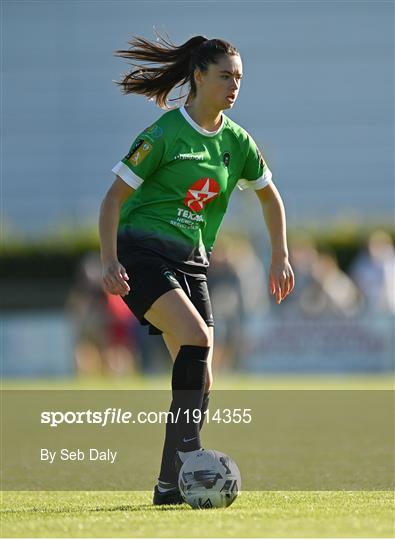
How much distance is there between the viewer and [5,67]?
40.2 metres

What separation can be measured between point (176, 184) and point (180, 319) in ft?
2.30

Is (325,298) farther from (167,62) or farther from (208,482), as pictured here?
(208,482)

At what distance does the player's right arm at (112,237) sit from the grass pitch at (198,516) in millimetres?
1050

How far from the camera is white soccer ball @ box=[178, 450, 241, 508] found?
5902 millimetres

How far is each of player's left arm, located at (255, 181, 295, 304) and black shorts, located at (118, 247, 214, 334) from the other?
43 cm

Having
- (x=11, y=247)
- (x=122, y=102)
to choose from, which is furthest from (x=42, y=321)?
(x=122, y=102)

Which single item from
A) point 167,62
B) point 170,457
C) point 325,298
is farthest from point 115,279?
point 325,298

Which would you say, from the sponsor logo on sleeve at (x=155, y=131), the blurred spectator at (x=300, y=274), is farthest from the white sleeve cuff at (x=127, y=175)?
the blurred spectator at (x=300, y=274)

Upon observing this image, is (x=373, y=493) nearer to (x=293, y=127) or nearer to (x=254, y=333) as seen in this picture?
(x=254, y=333)

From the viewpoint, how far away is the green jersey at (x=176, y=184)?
248 inches

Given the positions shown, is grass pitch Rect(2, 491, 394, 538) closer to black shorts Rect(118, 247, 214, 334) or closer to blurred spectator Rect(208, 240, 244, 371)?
black shorts Rect(118, 247, 214, 334)

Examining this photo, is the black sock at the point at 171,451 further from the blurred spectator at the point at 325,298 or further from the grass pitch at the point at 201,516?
the blurred spectator at the point at 325,298

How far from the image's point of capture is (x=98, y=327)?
20.5 metres

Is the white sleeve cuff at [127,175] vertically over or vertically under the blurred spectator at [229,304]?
over
